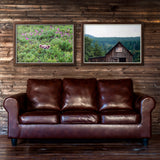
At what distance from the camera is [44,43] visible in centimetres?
432

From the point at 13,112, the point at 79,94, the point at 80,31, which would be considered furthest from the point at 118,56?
the point at 13,112

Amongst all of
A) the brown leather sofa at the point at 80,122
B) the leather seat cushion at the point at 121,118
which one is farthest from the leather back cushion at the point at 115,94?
the leather seat cushion at the point at 121,118

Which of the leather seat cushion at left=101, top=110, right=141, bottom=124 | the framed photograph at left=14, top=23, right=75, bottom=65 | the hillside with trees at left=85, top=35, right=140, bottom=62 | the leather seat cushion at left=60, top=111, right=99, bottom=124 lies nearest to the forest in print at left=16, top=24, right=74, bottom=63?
the framed photograph at left=14, top=23, right=75, bottom=65

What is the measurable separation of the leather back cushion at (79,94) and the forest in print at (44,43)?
1.94 feet

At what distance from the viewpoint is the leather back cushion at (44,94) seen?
379cm

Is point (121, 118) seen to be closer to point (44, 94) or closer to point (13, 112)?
point (44, 94)

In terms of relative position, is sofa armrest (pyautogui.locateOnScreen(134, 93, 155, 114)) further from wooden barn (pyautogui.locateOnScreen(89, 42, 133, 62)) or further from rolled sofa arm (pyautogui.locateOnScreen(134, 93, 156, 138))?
wooden barn (pyautogui.locateOnScreen(89, 42, 133, 62))

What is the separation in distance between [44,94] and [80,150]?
1.15 metres

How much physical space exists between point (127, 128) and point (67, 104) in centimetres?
104

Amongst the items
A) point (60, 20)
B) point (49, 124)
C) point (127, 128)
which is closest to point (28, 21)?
point (60, 20)

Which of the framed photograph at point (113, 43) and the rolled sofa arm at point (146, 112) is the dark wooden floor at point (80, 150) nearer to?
the rolled sofa arm at point (146, 112)

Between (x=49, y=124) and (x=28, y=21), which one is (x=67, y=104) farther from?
(x=28, y=21)

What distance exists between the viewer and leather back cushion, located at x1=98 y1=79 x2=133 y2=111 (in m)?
3.75

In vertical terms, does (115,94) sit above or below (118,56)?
below
